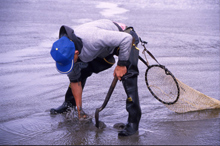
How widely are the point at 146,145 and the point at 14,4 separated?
418 inches

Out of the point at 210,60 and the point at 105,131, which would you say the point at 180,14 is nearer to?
the point at 210,60

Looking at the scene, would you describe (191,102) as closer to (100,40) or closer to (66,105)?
(66,105)

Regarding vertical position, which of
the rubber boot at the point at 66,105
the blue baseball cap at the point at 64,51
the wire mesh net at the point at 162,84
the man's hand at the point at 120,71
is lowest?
the rubber boot at the point at 66,105

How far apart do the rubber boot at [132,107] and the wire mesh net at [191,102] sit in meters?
0.83

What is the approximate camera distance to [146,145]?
3834mm

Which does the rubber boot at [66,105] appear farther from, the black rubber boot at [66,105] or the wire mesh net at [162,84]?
the wire mesh net at [162,84]

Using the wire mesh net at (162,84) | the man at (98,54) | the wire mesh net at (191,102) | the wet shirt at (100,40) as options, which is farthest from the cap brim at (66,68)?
the wire mesh net at (191,102)

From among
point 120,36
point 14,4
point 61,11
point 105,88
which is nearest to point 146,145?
point 120,36

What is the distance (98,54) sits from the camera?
3918 millimetres

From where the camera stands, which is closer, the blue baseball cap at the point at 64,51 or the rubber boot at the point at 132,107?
the blue baseball cap at the point at 64,51

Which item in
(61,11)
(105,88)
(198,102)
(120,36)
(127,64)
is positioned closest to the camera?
(120,36)

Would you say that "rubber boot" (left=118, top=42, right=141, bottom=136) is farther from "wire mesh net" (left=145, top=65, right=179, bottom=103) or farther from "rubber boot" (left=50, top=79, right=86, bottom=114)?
"rubber boot" (left=50, top=79, right=86, bottom=114)

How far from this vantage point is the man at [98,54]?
3670 millimetres

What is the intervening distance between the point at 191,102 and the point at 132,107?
3.85 feet
